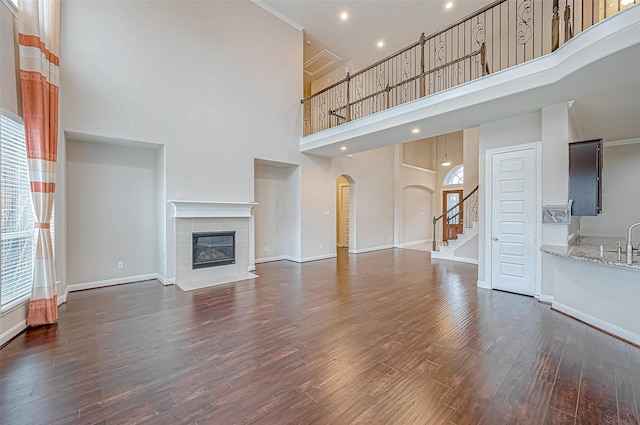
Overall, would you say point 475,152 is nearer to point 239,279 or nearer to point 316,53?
point 316,53

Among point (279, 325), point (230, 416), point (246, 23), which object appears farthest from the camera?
point (246, 23)

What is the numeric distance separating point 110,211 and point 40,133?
215 centimetres

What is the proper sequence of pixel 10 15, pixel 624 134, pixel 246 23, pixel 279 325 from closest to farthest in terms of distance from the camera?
pixel 10 15 → pixel 279 325 → pixel 624 134 → pixel 246 23

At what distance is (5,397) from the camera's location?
2.04 m

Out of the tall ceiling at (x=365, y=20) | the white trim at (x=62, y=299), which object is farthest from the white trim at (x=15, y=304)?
the tall ceiling at (x=365, y=20)

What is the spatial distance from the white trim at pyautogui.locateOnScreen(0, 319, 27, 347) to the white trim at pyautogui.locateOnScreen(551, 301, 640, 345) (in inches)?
257

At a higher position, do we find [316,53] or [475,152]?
[316,53]

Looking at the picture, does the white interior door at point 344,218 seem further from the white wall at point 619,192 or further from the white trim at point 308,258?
the white wall at point 619,192

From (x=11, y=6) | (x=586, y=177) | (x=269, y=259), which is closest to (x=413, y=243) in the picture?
(x=269, y=259)

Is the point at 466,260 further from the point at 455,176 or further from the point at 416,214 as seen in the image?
the point at 455,176

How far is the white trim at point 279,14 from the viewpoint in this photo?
6.51m

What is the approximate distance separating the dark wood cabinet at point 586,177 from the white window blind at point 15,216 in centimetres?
690

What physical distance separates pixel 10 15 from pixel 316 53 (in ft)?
22.9

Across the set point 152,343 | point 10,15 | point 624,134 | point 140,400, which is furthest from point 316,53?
point 140,400
